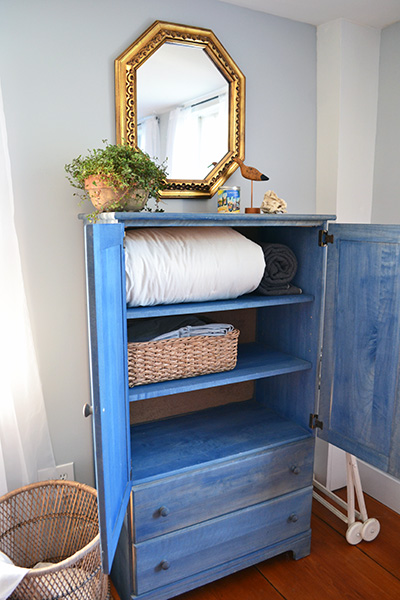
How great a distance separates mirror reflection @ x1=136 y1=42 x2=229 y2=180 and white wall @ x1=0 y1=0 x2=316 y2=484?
0.12 meters

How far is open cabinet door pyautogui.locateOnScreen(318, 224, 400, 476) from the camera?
5.34 feet

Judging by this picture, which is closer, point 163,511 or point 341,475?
point 163,511

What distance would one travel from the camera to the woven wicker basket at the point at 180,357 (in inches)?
63.3

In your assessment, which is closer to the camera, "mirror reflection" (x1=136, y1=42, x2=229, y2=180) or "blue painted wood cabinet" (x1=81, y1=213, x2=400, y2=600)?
"blue painted wood cabinet" (x1=81, y1=213, x2=400, y2=600)

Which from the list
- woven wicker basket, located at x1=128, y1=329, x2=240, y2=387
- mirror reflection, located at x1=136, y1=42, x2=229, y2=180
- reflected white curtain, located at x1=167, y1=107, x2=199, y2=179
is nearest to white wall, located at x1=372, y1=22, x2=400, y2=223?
mirror reflection, located at x1=136, y1=42, x2=229, y2=180

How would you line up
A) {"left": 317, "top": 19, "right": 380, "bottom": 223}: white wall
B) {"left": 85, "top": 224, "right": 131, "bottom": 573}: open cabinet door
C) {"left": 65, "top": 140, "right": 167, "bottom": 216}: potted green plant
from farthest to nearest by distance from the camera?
{"left": 317, "top": 19, "right": 380, "bottom": 223}: white wall < {"left": 65, "top": 140, "right": 167, "bottom": 216}: potted green plant < {"left": 85, "top": 224, "right": 131, "bottom": 573}: open cabinet door

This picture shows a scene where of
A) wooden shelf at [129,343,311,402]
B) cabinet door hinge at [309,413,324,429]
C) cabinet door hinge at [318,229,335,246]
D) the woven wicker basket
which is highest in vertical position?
cabinet door hinge at [318,229,335,246]

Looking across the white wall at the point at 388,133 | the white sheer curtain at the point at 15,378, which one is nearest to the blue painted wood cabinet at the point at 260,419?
the white sheer curtain at the point at 15,378

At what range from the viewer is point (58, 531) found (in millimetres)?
1844

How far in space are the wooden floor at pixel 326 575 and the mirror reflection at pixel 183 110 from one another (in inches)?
66.9

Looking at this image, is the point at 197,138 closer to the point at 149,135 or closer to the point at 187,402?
the point at 149,135

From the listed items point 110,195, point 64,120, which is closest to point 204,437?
point 110,195

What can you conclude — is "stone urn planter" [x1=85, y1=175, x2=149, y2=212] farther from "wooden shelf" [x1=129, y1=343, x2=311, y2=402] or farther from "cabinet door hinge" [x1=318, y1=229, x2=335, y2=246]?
"cabinet door hinge" [x1=318, y1=229, x2=335, y2=246]

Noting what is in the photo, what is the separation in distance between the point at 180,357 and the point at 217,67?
125 centimetres
